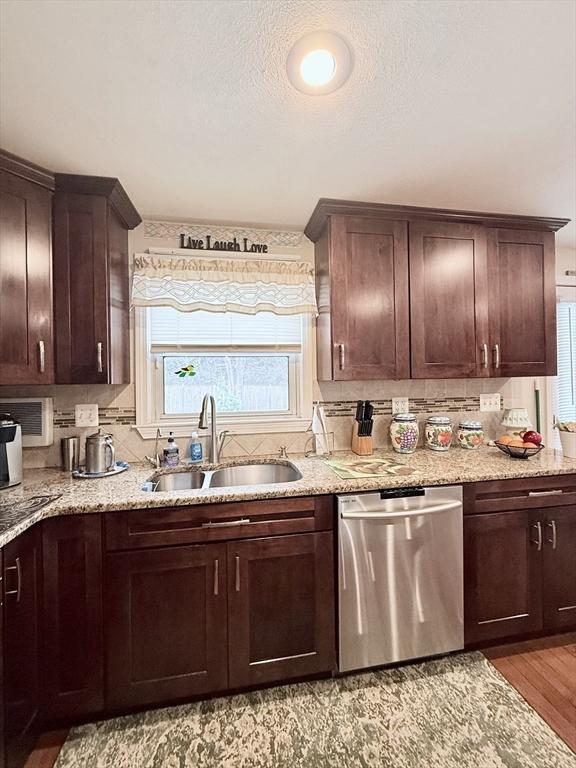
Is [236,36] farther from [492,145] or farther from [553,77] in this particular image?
[492,145]

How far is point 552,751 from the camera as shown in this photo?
4.61 ft

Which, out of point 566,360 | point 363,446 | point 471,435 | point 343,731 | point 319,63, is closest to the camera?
point 319,63

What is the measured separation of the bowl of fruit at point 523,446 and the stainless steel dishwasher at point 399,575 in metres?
0.61

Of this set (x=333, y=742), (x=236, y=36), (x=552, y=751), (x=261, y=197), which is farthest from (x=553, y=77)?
(x=333, y=742)

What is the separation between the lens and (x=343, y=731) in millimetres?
1499

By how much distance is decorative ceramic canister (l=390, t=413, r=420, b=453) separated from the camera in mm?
2389

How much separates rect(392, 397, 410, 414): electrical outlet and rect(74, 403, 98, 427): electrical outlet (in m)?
1.93

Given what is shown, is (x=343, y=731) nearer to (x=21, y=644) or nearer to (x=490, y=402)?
(x=21, y=644)

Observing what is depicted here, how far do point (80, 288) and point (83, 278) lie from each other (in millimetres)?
54

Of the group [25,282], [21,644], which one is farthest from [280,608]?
[25,282]

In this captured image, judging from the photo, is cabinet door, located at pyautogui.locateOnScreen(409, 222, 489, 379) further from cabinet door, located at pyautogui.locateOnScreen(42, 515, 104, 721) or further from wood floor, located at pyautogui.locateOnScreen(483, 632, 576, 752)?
cabinet door, located at pyautogui.locateOnScreen(42, 515, 104, 721)

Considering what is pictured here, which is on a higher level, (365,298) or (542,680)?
(365,298)

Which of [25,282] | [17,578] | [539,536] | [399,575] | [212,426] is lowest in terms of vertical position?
[399,575]

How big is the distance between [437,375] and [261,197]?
4.94 feet
